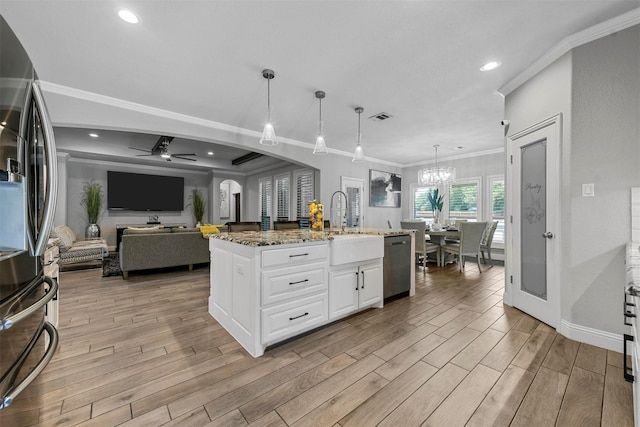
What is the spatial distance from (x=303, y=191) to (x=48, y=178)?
5.94 metres

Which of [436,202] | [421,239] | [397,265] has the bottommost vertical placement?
[397,265]

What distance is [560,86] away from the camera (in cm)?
236

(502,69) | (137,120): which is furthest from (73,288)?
(502,69)

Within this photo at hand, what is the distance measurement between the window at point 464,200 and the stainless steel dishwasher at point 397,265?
4104 mm

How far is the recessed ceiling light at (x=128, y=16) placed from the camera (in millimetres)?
1933

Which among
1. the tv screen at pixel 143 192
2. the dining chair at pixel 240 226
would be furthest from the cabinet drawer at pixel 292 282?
the tv screen at pixel 143 192

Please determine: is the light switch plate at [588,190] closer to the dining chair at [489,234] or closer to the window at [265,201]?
the dining chair at [489,234]

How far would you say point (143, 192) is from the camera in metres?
7.96

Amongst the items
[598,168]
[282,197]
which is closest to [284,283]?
[598,168]

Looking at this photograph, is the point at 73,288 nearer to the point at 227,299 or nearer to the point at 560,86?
the point at 227,299

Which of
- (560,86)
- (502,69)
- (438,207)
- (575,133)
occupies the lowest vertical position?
(438,207)

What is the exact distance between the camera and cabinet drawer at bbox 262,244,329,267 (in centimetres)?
→ 202

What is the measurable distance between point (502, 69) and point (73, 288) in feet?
20.0

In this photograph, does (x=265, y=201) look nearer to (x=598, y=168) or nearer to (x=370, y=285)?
(x=370, y=285)
